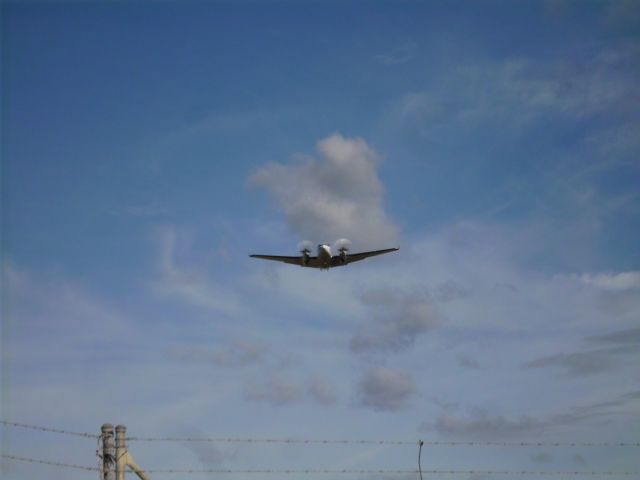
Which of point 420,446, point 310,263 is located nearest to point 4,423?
point 420,446

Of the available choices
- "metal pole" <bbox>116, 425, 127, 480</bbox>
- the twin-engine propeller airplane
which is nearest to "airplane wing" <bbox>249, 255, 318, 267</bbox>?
the twin-engine propeller airplane

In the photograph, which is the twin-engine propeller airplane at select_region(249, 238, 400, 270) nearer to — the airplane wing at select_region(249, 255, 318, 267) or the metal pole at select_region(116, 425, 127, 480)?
the airplane wing at select_region(249, 255, 318, 267)

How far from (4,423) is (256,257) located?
67.1 meters

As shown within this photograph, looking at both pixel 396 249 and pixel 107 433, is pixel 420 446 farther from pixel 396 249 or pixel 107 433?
pixel 396 249

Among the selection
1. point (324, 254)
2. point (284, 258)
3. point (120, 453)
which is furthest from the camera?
point (284, 258)

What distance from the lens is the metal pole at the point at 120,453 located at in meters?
25.1

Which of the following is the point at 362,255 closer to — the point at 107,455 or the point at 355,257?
the point at 355,257

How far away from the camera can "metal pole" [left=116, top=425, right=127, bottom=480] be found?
25.1 meters

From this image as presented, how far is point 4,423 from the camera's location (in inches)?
899

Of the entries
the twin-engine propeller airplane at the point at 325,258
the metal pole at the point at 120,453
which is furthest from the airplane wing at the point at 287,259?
the metal pole at the point at 120,453

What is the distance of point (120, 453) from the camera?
82.7 ft

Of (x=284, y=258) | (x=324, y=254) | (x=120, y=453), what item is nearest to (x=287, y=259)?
(x=284, y=258)

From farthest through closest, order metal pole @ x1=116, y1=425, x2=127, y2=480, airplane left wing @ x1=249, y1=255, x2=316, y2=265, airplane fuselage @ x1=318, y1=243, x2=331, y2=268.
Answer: airplane left wing @ x1=249, y1=255, x2=316, y2=265 < airplane fuselage @ x1=318, y1=243, x2=331, y2=268 < metal pole @ x1=116, y1=425, x2=127, y2=480

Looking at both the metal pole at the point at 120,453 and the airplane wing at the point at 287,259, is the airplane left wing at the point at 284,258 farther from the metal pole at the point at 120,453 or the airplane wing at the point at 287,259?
the metal pole at the point at 120,453
